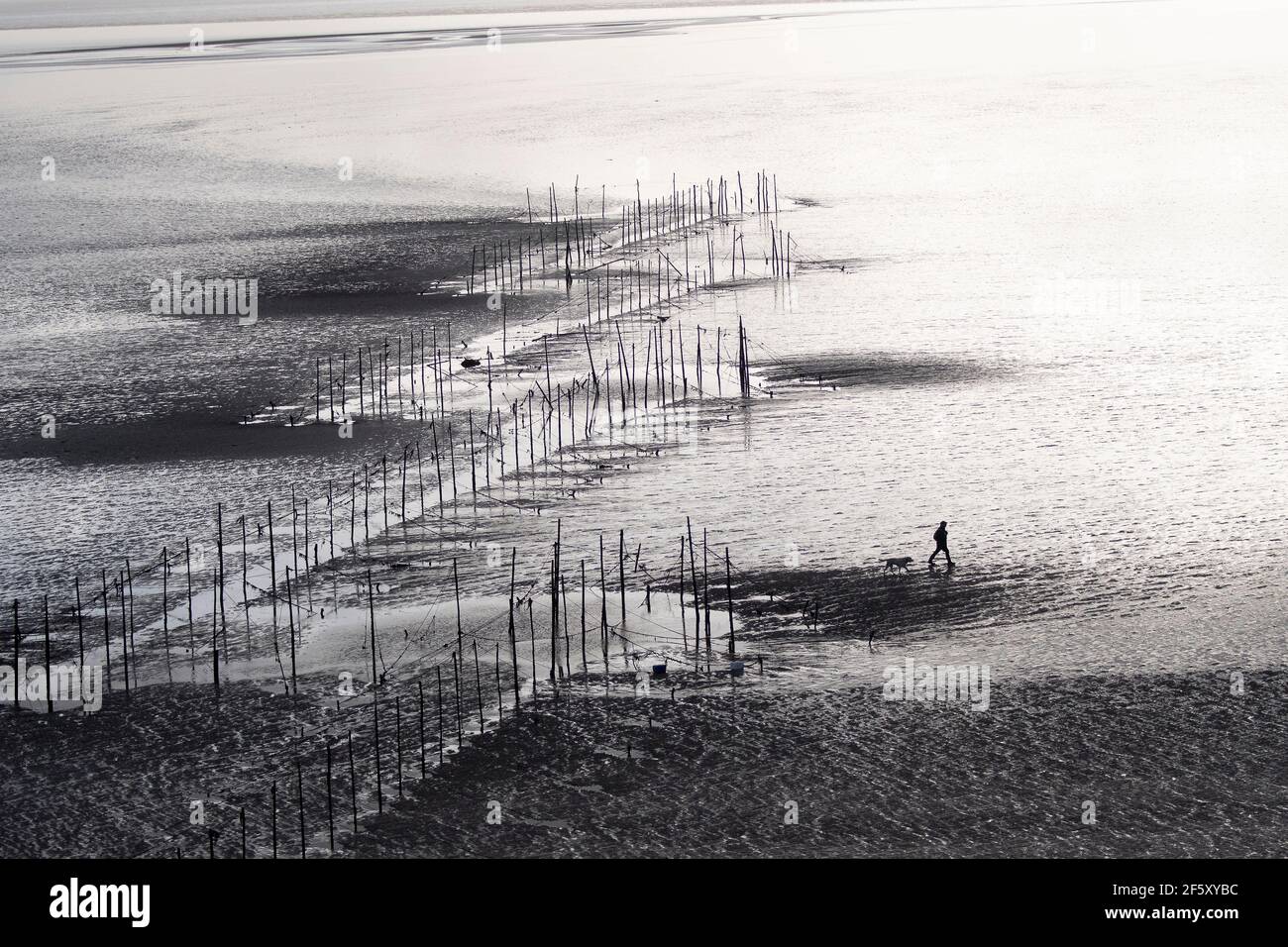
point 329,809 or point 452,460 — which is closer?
point 329,809

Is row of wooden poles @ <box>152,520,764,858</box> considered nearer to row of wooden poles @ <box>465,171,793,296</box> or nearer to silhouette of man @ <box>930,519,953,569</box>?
silhouette of man @ <box>930,519,953,569</box>

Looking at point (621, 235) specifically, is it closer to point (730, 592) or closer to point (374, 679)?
point (730, 592)

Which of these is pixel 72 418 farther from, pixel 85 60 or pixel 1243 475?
pixel 85 60

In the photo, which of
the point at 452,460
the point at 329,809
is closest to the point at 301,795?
the point at 329,809

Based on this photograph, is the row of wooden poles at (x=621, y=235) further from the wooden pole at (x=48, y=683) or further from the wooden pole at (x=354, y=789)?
the wooden pole at (x=354, y=789)

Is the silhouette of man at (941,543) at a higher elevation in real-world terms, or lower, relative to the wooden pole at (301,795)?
higher

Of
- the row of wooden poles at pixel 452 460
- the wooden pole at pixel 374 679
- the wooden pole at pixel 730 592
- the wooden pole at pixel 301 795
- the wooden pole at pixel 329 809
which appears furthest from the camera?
the row of wooden poles at pixel 452 460

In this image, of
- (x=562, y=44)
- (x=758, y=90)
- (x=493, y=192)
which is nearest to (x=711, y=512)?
(x=493, y=192)

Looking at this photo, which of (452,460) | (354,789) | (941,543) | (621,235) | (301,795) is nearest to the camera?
(301,795)

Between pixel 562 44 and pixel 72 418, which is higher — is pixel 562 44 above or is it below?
above

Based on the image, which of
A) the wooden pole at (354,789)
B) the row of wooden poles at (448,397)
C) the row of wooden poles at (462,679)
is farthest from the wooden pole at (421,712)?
the row of wooden poles at (448,397)

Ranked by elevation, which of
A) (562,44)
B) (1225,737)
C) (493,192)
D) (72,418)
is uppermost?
(562,44)
